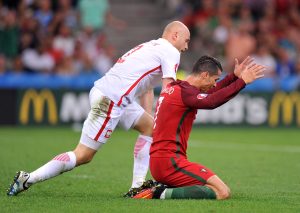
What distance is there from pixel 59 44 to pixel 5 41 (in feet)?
4.83

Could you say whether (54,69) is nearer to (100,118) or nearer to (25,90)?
(25,90)

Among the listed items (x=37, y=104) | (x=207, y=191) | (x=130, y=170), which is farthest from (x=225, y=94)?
(x=37, y=104)

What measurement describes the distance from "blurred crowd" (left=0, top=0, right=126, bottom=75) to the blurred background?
26 mm

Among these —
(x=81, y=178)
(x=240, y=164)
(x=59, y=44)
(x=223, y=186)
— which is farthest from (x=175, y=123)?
(x=59, y=44)

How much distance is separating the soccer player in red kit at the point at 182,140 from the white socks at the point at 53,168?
0.89 m

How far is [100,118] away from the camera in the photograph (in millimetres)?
9398

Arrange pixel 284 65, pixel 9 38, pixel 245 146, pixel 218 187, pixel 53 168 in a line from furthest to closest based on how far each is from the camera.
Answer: pixel 284 65 < pixel 9 38 < pixel 245 146 < pixel 53 168 < pixel 218 187

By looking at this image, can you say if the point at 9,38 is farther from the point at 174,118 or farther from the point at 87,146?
the point at 174,118

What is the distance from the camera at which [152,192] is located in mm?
9094

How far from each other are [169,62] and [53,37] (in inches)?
505

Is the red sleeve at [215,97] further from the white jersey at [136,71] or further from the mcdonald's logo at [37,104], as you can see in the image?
the mcdonald's logo at [37,104]

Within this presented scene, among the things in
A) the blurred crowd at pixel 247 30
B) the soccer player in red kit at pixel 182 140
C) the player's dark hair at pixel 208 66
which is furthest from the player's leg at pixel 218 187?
the blurred crowd at pixel 247 30

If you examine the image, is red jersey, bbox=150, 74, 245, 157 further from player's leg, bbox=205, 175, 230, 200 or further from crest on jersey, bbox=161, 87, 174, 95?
player's leg, bbox=205, 175, 230, 200

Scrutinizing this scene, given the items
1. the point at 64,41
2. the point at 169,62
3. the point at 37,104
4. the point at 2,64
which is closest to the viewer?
the point at 169,62
